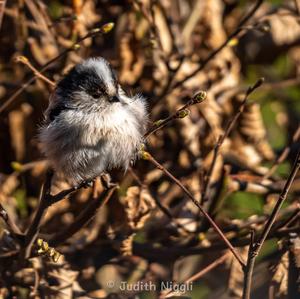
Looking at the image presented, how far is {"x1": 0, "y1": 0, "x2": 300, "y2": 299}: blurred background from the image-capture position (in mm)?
3441

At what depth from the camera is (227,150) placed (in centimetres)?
452

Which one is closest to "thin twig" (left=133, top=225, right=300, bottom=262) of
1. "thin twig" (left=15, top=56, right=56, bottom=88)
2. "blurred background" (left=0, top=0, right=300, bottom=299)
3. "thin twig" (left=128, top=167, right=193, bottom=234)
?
"blurred background" (left=0, top=0, right=300, bottom=299)

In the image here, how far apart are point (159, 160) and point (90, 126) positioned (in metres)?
1.24

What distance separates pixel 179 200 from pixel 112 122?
114cm

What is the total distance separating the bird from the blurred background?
139 millimetres

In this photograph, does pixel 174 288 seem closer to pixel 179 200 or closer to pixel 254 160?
pixel 179 200

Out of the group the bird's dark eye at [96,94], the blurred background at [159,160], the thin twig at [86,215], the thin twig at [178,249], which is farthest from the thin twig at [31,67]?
the thin twig at [178,249]

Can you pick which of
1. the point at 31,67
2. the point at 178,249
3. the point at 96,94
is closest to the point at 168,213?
the point at 178,249

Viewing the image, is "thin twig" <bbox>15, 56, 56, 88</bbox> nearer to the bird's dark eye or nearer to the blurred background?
the blurred background

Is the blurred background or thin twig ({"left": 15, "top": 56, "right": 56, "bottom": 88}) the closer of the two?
thin twig ({"left": 15, "top": 56, "right": 56, "bottom": 88})

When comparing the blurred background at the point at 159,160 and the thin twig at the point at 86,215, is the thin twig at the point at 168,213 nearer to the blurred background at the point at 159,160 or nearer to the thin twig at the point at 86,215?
the blurred background at the point at 159,160

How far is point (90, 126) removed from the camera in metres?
3.16

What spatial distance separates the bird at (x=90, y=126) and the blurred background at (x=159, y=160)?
0.14m

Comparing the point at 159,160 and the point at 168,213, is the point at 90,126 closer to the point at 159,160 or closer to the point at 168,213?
the point at 168,213
